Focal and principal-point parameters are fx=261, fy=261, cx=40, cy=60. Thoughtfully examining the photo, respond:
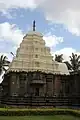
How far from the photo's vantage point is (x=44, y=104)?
142ft

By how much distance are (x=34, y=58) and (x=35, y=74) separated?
415cm

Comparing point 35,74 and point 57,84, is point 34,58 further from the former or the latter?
point 57,84

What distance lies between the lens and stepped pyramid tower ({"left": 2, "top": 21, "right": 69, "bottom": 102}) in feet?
169

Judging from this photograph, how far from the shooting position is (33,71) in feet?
171

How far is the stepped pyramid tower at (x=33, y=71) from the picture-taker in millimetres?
→ 51500

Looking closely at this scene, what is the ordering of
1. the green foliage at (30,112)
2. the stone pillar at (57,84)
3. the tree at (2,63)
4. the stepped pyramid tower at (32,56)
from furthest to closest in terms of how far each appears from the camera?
the tree at (2,63) → the stone pillar at (57,84) → the stepped pyramid tower at (32,56) → the green foliage at (30,112)

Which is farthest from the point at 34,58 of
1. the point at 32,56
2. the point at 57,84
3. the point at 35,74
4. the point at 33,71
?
the point at 57,84

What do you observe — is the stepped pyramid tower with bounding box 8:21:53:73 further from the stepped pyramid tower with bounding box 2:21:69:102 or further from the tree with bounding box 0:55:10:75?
the tree with bounding box 0:55:10:75

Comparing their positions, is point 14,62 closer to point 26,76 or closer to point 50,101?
point 26,76

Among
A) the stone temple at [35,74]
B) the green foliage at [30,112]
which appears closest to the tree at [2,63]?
the stone temple at [35,74]

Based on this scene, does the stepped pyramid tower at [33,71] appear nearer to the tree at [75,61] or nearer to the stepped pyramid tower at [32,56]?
the stepped pyramid tower at [32,56]

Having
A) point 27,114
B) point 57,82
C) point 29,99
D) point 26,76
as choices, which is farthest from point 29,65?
point 27,114

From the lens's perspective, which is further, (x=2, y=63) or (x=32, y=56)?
(x=2, y=63)

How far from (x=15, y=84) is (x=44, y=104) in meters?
10.4
